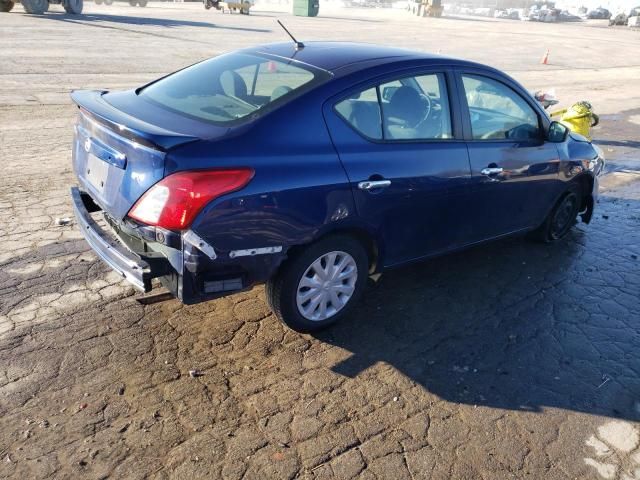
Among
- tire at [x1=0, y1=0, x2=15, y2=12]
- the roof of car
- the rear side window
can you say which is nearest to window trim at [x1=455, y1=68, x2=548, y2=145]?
the roof of car

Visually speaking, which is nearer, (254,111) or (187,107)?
(254,111)

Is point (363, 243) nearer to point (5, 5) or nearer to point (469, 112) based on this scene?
point (469, 112)

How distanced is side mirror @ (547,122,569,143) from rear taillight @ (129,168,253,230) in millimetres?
3022

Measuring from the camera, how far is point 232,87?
144 inches

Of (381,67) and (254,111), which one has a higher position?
(381,67)

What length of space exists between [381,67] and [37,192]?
381 centimetres

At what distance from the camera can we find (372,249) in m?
3.70

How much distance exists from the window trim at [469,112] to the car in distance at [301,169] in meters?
0.01

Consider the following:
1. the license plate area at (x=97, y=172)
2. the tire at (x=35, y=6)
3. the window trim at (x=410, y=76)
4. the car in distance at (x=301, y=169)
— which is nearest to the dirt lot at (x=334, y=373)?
the car in distance at (x=301, y=169)

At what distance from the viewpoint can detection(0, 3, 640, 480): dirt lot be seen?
2664mm

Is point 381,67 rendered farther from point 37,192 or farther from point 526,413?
point 37,192

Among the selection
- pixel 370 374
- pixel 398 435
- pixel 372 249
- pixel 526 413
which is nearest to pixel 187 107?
pixel 372 249

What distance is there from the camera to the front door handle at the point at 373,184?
11.0 feet

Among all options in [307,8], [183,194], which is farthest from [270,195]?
[307,8]
